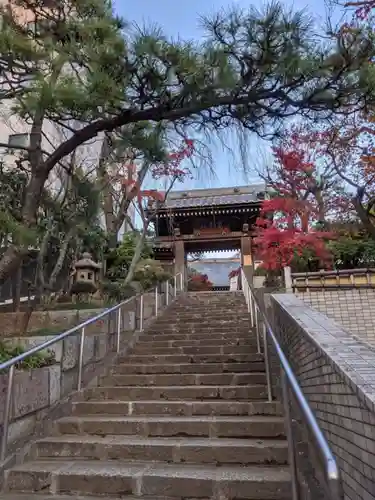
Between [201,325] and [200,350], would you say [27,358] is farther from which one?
[201,325]

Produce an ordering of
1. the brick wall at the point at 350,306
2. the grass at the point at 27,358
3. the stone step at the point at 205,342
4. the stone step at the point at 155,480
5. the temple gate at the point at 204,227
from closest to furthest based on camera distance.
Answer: the stone step at the point at 155,480, the grass at the point at 27,358, the stone step at the point at 205,342, the brick wall at the point at 350,306, the temple gate at the point at 204,227

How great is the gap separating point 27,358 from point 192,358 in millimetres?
2414

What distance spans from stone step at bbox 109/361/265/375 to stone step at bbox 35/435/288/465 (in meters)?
1.58

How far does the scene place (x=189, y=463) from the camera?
3031 millimetres

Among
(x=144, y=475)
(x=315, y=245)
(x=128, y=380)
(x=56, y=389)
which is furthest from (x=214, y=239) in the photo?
(x=144, y=475)

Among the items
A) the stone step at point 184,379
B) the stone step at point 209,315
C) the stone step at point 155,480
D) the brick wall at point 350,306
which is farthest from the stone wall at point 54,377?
the brick wall at point 350,306

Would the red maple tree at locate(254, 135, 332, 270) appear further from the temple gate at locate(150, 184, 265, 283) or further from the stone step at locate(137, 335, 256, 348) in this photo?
the stone step at locate(137, 335, 256, 348)

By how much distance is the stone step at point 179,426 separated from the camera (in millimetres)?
3357

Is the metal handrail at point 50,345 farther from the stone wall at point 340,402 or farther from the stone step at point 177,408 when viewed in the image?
the stone wall at point 340,402

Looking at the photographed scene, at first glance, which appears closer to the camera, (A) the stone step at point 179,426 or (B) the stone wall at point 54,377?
(B) the stone wall at point 54,377

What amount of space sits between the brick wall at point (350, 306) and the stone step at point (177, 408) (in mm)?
3489

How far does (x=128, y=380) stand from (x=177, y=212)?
1124 centimetres

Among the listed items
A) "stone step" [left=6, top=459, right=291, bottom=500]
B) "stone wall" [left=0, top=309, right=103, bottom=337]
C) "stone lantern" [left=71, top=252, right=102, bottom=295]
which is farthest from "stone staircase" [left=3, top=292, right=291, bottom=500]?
"stone lantern" [left=71, top=252, right=102, bottom=295]

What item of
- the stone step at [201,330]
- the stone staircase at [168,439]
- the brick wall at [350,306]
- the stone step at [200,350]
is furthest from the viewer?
the brick wall at [350,306]
